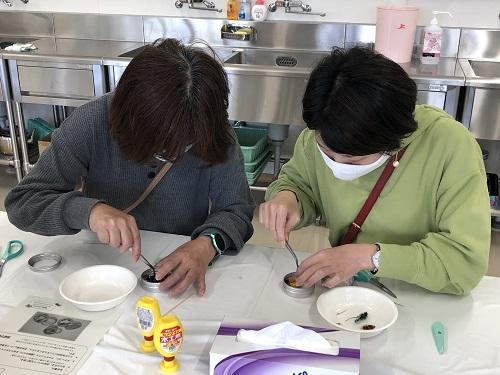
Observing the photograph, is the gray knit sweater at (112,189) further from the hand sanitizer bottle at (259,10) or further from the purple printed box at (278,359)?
the hand sanitizer bottle at (259,10)

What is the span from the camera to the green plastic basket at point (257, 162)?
2920mm

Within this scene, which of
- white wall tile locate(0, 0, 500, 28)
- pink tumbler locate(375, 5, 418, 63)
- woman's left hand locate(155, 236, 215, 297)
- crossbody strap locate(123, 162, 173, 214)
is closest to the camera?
woman's left hand locate(155, 236, 215, 297)

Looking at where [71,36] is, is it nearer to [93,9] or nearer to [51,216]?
[93,9]

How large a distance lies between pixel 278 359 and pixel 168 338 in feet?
0.64

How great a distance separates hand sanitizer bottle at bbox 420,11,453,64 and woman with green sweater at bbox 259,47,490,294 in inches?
59.3

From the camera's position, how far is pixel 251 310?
1.16 m

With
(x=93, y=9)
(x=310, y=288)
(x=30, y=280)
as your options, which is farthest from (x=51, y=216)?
(x=93, y=9)

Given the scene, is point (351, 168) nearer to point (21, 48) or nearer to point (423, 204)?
point (423, 204)

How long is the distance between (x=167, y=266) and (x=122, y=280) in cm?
11

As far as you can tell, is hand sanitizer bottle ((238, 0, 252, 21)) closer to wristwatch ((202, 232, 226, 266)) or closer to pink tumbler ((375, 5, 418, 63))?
pink tumbler ((375, 5, 418, 63))

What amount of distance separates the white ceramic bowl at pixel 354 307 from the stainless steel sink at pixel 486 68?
2.00 metres

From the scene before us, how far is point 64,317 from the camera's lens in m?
1.12

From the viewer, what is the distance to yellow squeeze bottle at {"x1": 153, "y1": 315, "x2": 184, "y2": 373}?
0.93 meters

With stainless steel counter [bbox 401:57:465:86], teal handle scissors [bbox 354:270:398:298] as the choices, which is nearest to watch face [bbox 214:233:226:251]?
teal handle scissors [bbox 354:270:398:298]
